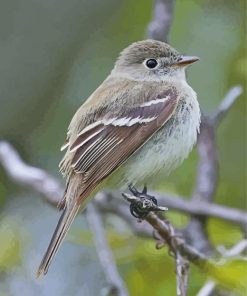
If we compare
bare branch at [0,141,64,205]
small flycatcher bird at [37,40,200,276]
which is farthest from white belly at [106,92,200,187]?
bare branch at [0,141,64,205]

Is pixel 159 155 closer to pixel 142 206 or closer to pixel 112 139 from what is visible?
pixel 112 139

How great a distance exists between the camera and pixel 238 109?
13.9ft

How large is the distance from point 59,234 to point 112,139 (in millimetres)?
392

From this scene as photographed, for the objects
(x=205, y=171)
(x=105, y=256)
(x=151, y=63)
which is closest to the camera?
(x=105, y=256)

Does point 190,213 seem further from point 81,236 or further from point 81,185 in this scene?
point 81,185

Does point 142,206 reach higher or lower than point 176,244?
higher

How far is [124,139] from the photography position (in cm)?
294

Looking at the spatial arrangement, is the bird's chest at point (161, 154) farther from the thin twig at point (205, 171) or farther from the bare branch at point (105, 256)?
the thin twig at point (205, 171)

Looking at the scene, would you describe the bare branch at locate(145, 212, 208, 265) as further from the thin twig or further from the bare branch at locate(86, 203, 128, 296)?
the thin twig

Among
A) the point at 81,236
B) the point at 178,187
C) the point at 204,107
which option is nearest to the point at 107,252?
the point at 81,236

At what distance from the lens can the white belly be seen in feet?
9.51

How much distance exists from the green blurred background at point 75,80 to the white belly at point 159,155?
722 mm

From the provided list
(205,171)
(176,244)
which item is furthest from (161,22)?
(176,244)

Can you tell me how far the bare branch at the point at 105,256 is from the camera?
9.57 feet
